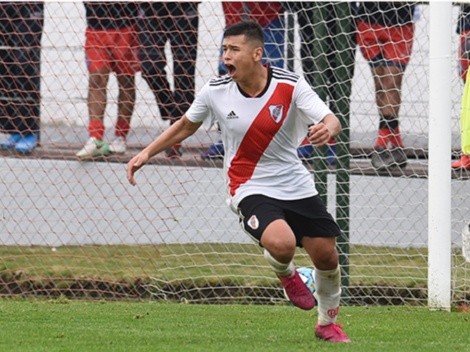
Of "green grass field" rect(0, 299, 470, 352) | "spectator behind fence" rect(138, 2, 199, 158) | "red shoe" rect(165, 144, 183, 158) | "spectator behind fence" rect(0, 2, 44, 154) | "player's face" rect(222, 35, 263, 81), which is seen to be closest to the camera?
"green grass field" rect(0, 299, 470, 352)

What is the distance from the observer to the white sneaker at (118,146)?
12.7 metres

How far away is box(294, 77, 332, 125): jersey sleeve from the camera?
26.6ft

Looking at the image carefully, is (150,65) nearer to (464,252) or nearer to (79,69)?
(79,69)

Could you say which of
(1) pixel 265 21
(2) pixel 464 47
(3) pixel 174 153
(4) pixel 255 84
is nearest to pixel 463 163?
(2) pixel 464 47

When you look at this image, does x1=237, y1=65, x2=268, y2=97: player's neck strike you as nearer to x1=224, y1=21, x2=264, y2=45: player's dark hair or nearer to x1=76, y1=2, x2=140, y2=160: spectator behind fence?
x1=224, y1=21, x2=264, y2=45: player's dark hair

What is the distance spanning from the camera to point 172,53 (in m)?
12.5

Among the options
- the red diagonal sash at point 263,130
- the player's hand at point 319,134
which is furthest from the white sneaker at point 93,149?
the player's hand at point 319,134

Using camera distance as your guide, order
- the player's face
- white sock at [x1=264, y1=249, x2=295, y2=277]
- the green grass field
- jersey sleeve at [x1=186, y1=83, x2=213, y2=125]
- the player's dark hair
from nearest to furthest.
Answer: the green grass field
white sock at [x1=264, y1=249, x2=295, y2=277]
the player's face
the player's dark hair
jersey sleeve at [x1=186, y1=83, x2=213, y2=125]

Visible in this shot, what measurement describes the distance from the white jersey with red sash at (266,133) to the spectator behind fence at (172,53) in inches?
155

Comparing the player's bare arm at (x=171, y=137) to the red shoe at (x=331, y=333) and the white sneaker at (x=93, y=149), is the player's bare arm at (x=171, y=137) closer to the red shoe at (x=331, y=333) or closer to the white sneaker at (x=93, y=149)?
the red shoe at (x=331, y=333)

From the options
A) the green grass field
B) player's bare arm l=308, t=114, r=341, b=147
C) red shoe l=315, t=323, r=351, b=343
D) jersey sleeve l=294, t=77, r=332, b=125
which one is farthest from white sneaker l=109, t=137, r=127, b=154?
player's bare arm l=308, t=114, r=341, b=147

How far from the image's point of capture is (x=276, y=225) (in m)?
8.02

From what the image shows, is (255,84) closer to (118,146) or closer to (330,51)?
(330,51)

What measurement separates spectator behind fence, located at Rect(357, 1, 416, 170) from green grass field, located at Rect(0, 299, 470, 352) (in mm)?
1744
